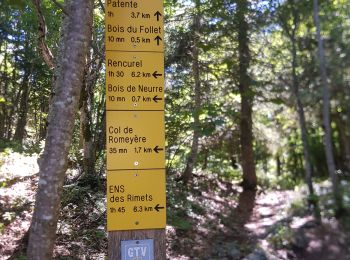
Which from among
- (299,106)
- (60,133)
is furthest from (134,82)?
(299,106)

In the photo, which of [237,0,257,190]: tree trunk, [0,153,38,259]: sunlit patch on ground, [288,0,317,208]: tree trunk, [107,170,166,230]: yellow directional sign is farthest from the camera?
[237,0,257,190]: tree trunk

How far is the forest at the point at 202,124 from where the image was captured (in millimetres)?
6247

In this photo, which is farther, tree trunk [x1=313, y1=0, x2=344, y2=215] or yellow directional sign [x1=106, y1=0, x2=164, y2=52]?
tree trunk [x1=313, y1=0, x2=344, y2=215]

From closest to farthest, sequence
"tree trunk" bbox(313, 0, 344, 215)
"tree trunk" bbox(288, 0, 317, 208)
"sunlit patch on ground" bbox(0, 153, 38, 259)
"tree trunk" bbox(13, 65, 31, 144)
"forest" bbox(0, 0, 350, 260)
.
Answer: "forest" bbox(0, 0, 350, 260), "sunlit patch on ground" bbox(0, 153, 38, 259), "tree trunk" bbox(313, 0, 344, 215), "tree trunk" bbox(288, 0, 317, 208), "tree trunk" bbox(13, 65, 31, 144)

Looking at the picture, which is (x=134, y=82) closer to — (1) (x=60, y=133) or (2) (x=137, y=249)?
(1) (x=60, y=133)

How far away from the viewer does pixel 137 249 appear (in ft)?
10.2

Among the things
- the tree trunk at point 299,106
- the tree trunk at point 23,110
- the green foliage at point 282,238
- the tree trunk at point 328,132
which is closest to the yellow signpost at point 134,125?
the tree trunk at point 328,132

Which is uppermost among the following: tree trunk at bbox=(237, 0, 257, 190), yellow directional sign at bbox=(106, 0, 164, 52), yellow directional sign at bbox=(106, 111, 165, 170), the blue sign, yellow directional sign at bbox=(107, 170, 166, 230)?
tree trunk at bbox=(237, 0, 257, 190)

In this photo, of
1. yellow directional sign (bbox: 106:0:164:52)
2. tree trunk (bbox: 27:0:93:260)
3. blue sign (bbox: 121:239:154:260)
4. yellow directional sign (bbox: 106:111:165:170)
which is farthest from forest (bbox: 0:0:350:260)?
blue sign (bbox: 121:239:154:260)

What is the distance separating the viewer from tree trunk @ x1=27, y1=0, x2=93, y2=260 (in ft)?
9.96

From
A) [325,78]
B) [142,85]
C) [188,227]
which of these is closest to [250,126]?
[188,227]

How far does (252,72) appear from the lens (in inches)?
565

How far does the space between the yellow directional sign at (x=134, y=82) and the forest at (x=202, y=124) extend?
0.98 ft

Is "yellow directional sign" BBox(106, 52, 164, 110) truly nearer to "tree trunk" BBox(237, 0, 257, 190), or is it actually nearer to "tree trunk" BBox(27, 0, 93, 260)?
"tree trunk" BBox(27, 0, 93, 260)
